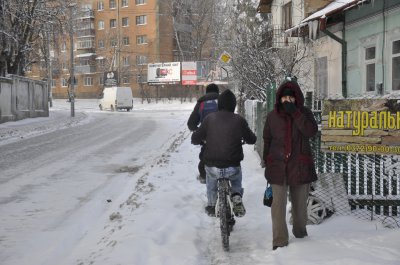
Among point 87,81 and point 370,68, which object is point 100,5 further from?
point 370,68

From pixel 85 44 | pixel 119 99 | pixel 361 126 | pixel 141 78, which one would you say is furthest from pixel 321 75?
pixel 85 44

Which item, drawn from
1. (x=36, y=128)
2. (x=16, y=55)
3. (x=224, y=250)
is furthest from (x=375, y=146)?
(x=16, y=55)

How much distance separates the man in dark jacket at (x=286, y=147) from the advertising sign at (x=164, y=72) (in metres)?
55.7

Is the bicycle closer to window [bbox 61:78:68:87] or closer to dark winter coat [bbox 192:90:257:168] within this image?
dark winter coat [bbox 192:90:257:168]

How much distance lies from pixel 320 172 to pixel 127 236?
2.66 meters

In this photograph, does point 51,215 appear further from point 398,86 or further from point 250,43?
point 250,43

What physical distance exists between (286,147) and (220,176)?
3.03 feet

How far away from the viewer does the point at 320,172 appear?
265 inches

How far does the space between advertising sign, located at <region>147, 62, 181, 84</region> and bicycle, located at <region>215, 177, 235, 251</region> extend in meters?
55.3

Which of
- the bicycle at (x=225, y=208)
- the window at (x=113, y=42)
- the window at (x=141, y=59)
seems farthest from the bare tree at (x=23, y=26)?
the window at (x=113, y=42)

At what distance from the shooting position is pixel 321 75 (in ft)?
61.3

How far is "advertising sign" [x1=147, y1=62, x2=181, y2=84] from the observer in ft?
199

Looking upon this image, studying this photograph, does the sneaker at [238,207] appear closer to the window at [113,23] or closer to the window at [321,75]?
the window at [321,75]

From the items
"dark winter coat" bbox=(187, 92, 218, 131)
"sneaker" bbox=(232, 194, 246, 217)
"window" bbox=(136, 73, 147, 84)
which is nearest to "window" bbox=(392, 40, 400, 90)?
"dark winter coat" bbox=(187, 92, 218, 131)
